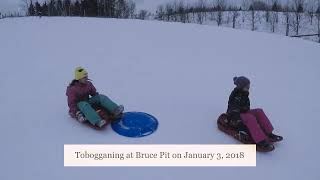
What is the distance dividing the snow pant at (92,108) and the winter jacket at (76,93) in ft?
0.28

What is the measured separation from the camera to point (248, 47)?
8.03 meters

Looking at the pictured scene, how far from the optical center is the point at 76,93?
447 cm

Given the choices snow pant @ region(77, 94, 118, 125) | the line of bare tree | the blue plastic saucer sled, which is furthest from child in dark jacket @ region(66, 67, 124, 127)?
the line of bare tree

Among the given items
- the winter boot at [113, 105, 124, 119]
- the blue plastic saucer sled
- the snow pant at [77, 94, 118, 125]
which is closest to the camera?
the snow pant at [77, 94, 118, 125]

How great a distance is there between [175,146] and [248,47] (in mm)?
4403

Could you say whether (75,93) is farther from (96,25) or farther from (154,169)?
(96,25)

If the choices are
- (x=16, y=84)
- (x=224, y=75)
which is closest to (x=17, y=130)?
(x=16, y=84)

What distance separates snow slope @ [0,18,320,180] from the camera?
3.91 meters

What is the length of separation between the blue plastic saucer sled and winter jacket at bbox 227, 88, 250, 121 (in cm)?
93

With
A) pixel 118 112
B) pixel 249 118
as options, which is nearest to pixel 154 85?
pixel 118 112

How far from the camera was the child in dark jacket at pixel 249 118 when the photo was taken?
4.04 metres

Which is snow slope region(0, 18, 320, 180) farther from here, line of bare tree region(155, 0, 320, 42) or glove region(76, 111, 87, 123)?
line of bare tree region(155, 0, 320, 42)

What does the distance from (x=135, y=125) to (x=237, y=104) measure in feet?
3.99

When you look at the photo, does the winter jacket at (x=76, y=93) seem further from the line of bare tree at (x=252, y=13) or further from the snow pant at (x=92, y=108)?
the line of bare tree at (x=252, y=13)
